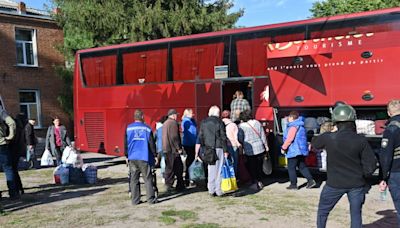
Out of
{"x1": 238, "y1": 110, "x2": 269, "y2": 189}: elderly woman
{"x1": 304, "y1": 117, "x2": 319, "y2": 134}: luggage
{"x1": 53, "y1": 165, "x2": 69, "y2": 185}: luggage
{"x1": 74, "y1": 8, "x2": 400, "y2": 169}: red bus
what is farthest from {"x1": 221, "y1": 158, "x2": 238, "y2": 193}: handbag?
{"x1": 53, "y1": 165, "x2": 69, "y2": 185}: luggage

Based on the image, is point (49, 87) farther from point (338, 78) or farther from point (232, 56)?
point (338, 78)

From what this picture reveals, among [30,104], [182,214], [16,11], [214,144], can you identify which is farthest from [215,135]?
[16,11]

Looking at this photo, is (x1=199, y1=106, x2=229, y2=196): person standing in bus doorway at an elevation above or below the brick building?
below

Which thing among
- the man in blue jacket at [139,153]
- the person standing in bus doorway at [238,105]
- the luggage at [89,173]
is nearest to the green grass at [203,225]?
the man in blue jacket at [139,153]

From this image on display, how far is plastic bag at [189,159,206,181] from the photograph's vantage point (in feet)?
29.8

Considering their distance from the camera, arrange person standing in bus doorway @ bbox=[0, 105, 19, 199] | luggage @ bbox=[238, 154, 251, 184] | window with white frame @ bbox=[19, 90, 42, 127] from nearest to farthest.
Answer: person standing in bus doorway @ bbox=[0, 105, 19, 199] < luggage @ bbox=[238, 154, 251, 184] < window with white frame @ bbox=[19, 90, 42, 127]

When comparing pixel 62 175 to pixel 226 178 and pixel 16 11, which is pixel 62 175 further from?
pixel 16 11

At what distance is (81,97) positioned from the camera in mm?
14688

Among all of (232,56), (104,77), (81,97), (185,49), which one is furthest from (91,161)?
(232,56)

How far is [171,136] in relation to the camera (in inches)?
347

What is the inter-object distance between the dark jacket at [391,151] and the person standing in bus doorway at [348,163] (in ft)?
2.39

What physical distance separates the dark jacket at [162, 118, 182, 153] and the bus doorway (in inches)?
98.7

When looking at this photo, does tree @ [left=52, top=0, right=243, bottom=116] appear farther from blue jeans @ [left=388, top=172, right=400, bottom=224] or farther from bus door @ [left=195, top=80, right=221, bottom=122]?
blue jeans @ [left=388, top=172, right=400, bottom=224]

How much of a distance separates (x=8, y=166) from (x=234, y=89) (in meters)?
5.28
